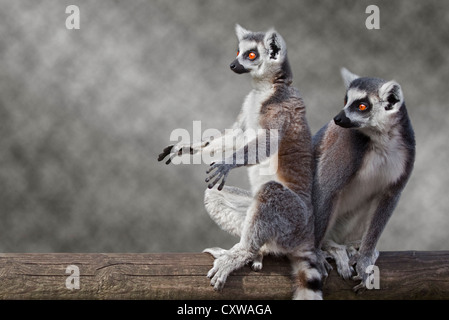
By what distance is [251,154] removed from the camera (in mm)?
2744

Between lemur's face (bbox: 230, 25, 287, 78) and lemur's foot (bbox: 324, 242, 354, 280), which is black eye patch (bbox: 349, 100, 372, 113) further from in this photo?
lemur's foot (bbox: 324, 242, 354, 280)

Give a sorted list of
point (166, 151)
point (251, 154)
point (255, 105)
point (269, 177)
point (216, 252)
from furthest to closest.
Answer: point (166, 151), point (255, 105), point (269, 177), point (216, 252), point (251, 154)

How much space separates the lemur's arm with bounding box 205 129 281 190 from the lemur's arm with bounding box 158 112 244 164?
1.60ft

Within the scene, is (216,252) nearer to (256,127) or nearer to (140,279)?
(140,279)

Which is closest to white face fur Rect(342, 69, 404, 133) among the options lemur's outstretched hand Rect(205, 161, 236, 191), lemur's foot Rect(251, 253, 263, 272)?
lemur's outstretched hand Rect(205, 161, 236, 191)

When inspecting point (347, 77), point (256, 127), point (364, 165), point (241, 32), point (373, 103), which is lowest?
point (364, 165)

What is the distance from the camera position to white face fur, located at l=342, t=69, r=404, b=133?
2830mm

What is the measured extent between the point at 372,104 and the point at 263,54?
2.31 feet

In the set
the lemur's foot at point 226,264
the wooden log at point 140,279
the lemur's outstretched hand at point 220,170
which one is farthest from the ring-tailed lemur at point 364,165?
the lemur's outstretched hand at point 220,170

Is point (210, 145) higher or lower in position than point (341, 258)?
higher

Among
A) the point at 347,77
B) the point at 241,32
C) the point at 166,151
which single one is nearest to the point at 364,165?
the point at 347,77

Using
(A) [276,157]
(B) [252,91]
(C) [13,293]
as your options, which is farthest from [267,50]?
(C) [13,293]

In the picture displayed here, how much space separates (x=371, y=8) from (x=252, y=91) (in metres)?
1.41

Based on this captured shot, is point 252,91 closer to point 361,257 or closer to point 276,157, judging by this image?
point 276,157
